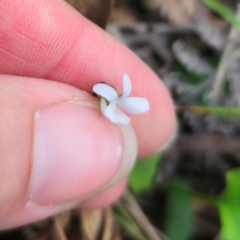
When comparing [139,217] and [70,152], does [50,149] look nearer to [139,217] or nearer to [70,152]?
[70,152]

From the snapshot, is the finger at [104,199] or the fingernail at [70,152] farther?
the finger at [104,199]

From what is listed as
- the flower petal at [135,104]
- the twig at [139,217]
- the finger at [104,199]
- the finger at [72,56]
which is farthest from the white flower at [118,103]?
the twig at [139,217]

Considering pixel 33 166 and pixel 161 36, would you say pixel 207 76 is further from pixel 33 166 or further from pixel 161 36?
pixel 33 166

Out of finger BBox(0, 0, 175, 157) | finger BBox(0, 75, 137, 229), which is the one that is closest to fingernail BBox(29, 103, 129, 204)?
finger BBox(0, 75, 137, 229)

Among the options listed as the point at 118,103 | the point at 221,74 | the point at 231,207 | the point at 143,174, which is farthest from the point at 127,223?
the point at 221,74

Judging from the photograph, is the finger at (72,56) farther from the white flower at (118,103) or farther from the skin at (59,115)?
the white flower at (118,103)

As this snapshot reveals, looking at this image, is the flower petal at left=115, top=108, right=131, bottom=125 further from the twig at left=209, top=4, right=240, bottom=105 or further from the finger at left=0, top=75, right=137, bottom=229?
the twig at left=209, top=4, right=240, bottom=105

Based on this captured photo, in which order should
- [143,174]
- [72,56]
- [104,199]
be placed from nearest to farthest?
[72,56] → [104,199] → [143,174]
